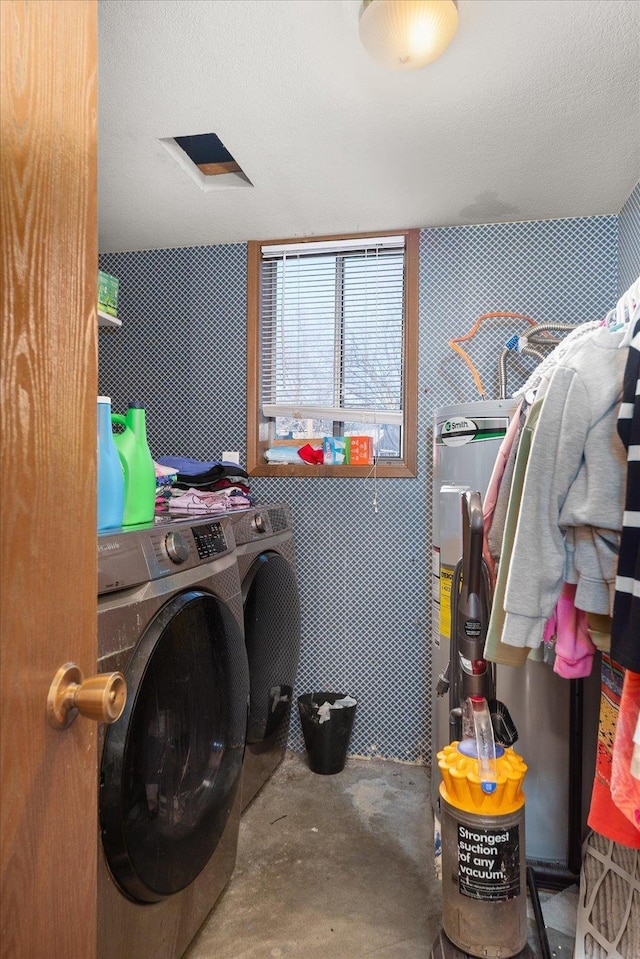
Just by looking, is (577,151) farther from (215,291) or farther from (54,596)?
(54,596)

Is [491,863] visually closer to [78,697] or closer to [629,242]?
[78,697]

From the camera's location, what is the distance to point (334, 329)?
268 centimetres

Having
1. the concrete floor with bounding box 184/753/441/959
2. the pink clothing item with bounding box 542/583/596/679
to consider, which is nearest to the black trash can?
the concrete floor with bounding box 184/753/441/959

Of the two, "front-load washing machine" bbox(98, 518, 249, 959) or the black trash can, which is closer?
"front-load washing machine" bbox(98, 518, 249, 959)

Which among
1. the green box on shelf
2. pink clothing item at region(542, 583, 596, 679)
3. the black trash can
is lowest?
the black trash can

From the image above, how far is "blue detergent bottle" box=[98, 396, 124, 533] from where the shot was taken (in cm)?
126

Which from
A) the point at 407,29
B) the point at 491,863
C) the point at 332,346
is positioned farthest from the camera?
the point at 332,346

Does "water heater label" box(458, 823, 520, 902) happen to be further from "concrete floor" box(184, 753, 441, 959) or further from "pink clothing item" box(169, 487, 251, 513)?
"pink clothing item" box(169, 487, 251, 513)

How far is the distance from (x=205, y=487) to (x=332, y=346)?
3.08 ft

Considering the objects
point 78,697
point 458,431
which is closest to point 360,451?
point 458,431

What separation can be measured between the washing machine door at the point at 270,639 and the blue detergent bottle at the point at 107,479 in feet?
1.99

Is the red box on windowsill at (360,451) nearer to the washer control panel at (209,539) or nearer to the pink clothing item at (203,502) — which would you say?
the pink clothing item at (203,502)

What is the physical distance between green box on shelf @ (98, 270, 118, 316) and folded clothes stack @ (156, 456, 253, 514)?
69 centimetres

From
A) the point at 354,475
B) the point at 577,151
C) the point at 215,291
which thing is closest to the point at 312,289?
the point at 215,291
